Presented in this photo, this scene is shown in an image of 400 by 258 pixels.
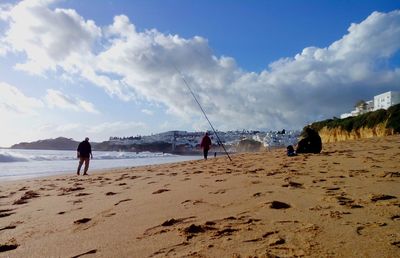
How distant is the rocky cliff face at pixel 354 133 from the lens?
25.9m

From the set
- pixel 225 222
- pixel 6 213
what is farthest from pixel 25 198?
pixel 225 222

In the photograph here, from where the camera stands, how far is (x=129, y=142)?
122438mm

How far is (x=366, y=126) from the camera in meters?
28.3

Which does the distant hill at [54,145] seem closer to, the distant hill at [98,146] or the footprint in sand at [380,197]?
the distant hill at [98,146]

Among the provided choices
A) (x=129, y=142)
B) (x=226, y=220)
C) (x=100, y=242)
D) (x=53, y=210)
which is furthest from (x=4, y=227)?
(x=129, y=142)

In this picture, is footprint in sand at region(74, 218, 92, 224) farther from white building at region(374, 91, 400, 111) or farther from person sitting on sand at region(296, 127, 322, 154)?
white building at region(374, 91, 400, 111)

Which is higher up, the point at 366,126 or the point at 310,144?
the point at 366,126

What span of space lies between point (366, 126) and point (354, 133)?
133cm

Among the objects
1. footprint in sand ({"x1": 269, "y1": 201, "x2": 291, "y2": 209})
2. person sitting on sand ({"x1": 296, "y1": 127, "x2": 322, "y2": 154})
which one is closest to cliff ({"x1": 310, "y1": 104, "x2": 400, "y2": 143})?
person sitting on sand ({"x1": 296, "y1": 127, "x2": 322, "y2": 154})

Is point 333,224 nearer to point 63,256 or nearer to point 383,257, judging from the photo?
point 383,257

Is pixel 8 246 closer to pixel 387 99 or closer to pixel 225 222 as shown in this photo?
pixel 225 222

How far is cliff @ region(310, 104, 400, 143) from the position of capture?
25.6 m

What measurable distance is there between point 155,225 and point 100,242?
25.5 inches

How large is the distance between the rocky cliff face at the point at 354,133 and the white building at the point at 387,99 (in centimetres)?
2324
